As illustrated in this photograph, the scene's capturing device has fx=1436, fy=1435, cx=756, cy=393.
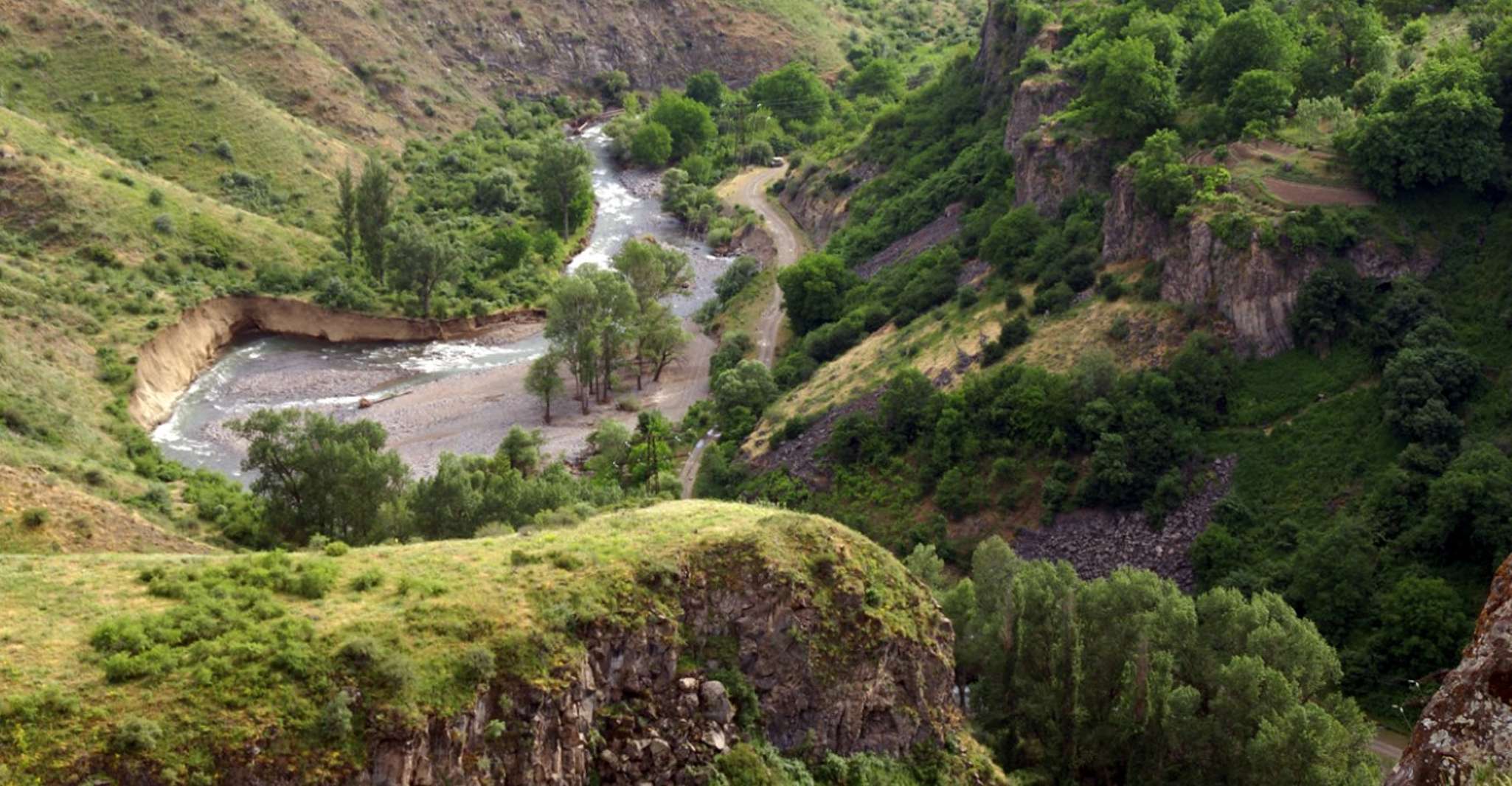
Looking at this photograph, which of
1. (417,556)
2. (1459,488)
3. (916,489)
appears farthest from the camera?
(916,489)

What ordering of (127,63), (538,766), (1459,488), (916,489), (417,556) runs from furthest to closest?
(127,63) < (916,489) < (1459,488) < (417,556) < (538,766)

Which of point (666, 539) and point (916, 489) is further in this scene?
point (916, 489)

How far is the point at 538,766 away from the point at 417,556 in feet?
22.8

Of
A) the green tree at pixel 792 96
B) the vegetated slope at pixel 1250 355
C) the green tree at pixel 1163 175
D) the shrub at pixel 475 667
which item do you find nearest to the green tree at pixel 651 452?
the vegetated slope at pixel 1250 355

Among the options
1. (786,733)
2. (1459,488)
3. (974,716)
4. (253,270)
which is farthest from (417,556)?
(253,270)

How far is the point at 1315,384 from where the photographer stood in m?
69.4

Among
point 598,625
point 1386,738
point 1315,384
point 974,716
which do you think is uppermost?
point 598,625

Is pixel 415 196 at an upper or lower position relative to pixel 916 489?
upper

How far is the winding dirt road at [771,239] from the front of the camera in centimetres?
8951

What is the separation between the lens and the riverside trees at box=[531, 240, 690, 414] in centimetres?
9994

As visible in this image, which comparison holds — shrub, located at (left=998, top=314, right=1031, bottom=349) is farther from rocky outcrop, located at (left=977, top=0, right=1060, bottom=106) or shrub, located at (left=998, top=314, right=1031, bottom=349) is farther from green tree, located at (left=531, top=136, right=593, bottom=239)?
green tree, located at (left=531, top=136, right=593, bottom=239)

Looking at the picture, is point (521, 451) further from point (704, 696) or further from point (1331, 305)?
point (704, 696)

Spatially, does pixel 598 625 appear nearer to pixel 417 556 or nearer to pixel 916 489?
pixel 417 556

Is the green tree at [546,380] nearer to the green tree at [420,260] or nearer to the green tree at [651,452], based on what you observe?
the green tree at [651,452]
